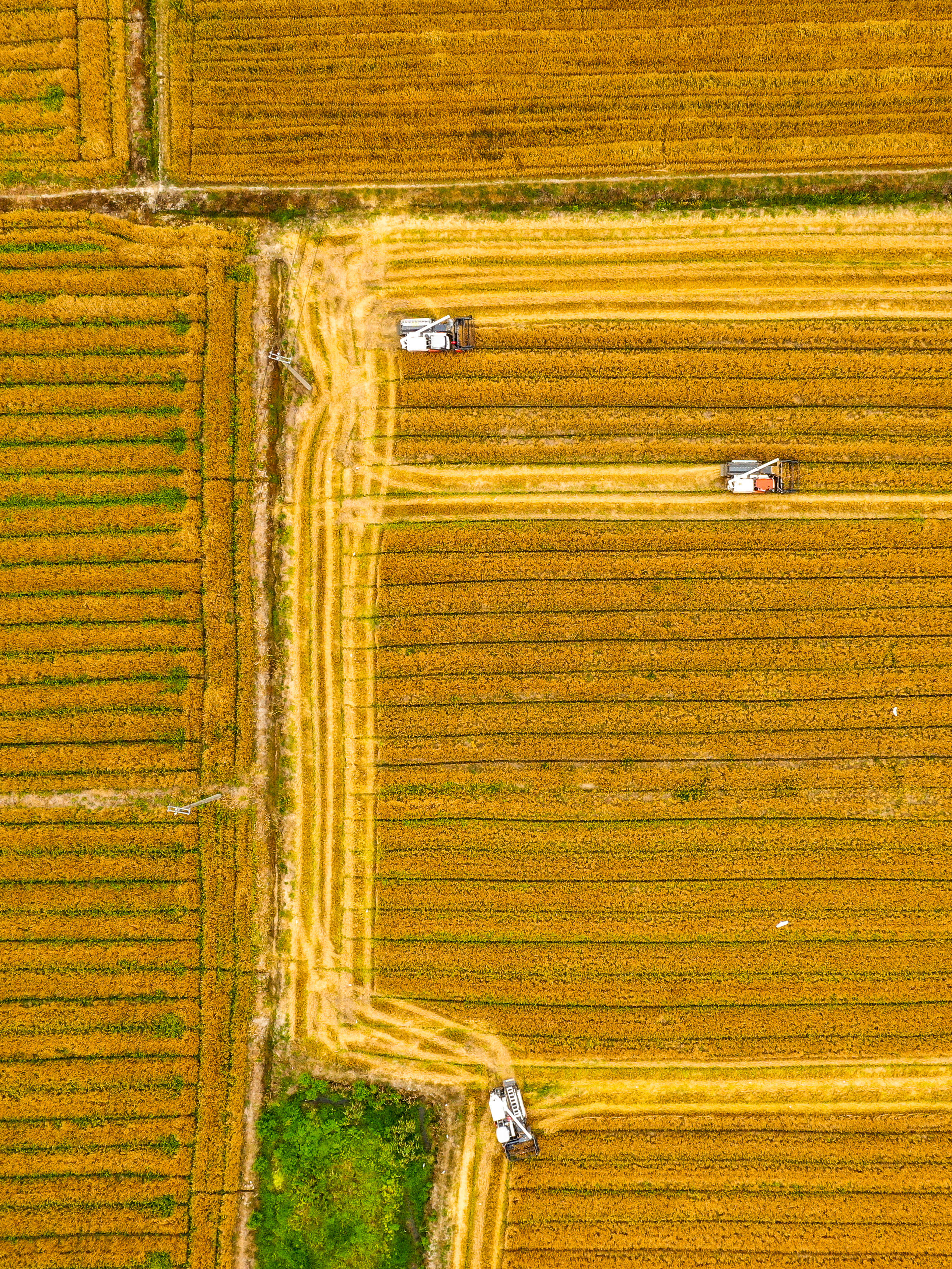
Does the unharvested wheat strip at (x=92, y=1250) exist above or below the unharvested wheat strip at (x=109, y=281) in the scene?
below

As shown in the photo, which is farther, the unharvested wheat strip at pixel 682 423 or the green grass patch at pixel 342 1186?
the unharvested wheat strip at pixel 682 423

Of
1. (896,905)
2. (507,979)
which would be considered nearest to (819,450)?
(896,905)

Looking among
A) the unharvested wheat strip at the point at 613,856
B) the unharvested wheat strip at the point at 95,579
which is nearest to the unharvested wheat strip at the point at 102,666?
the unharvested wheat strip at the point at 95,579

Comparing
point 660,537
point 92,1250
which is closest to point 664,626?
point 660,537

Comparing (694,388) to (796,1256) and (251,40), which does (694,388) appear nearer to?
(251,40)

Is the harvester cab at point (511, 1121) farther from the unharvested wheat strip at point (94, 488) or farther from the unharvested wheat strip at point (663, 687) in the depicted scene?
the unharvested wheat strip at point (94, 488)

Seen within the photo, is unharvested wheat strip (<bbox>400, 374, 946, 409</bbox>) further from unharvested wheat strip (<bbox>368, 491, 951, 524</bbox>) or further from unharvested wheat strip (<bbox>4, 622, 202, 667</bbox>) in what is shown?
unharvested wheat strip (<bbox>4, 622, 202, 667</bbox>)
